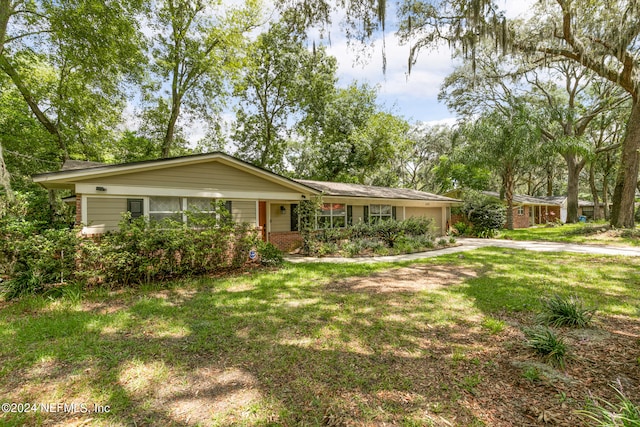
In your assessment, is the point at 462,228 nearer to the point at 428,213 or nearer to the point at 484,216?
the point at 484,216

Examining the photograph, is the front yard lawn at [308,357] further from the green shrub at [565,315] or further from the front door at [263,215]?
the front door at [263,215]

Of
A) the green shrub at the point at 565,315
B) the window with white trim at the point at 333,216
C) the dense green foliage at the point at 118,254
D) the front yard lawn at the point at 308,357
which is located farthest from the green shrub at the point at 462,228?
the dense green foliage at the point at 118,254

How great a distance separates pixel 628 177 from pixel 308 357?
19.8 meters

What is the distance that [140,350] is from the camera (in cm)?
349

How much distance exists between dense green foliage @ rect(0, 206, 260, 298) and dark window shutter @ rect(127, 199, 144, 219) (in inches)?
71.1

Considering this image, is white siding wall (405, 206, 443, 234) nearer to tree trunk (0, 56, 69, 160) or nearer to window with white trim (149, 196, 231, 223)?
window with white trim (149, 196, 231, 223)

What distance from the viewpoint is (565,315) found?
4.06m

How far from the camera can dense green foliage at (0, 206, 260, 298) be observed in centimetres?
537

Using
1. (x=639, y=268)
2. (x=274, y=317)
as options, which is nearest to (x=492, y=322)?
(x=274, y=317)

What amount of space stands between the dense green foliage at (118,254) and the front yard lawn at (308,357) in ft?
1.47

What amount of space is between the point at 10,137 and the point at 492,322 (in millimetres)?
24431

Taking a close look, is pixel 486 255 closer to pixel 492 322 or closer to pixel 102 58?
pixel 492 322

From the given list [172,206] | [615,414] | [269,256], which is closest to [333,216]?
[269,256]

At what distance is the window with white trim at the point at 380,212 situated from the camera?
15.9 m
